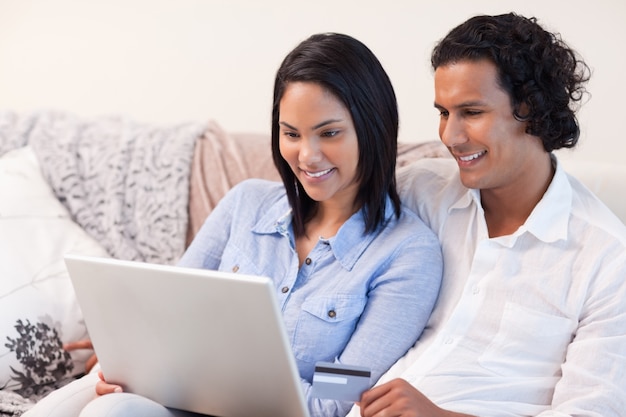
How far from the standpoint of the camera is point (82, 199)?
2.09 m

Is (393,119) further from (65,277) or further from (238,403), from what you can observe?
(65,277)

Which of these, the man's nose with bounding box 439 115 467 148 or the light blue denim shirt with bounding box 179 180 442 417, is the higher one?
the man's nose with bounding box 439 115 467 148

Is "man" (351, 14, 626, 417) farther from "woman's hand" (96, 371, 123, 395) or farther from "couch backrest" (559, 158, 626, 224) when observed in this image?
"woman's hand" (96, 371, 123, 395)

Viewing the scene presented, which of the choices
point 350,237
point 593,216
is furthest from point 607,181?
point 350,237

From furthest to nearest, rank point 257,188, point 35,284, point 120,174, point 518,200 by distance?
point 120,174 → point 35,284 → point 257,188 → point 518,200

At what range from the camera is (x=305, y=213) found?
167cm

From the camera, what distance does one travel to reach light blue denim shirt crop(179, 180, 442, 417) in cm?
147

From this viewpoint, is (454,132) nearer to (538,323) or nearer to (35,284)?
(538,323)

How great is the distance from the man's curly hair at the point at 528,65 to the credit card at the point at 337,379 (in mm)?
522

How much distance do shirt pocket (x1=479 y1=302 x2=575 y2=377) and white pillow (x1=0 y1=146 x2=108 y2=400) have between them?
96 centimetres

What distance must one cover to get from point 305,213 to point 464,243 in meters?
0.32

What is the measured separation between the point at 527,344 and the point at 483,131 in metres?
0.36

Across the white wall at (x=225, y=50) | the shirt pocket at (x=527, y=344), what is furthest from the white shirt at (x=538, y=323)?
the white wall at (x=225, y=50)

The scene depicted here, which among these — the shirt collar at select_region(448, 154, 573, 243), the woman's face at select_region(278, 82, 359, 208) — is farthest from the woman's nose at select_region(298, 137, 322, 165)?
the shirt collar at select_region(448, 154, 573, 243)
